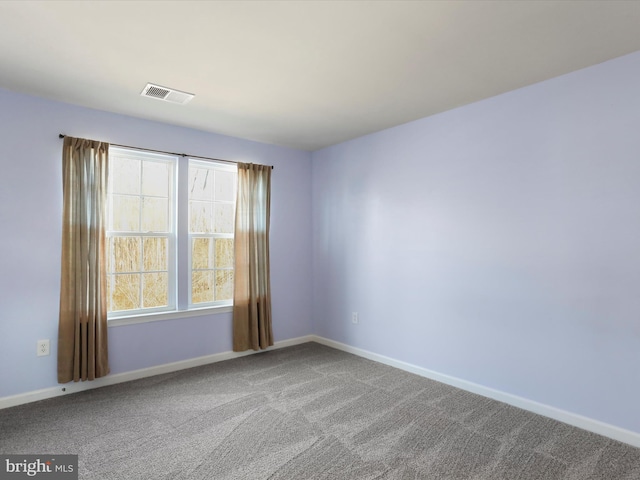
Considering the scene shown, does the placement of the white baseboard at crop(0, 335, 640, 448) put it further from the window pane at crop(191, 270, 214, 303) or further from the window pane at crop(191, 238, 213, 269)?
the window pane at crop(191, 238, 213, 269)

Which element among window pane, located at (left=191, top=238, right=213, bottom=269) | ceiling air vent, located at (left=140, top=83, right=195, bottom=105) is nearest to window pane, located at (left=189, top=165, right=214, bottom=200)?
window pane, located at (left=191, top=238, right=213, bottom=269)

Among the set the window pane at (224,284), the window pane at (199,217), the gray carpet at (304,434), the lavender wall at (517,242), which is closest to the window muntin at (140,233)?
the window pane at (199,217)

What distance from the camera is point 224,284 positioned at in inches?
165

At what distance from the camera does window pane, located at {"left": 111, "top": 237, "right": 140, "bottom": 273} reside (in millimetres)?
3523

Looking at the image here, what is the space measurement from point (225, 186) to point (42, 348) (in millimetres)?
2313

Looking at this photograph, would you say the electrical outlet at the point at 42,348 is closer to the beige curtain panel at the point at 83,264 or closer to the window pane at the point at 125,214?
the beige curtain panel at the point at 83,264

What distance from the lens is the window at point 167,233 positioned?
3.54 meters

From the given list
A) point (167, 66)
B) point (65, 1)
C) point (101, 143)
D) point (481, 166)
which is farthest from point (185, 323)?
point (481, 166)

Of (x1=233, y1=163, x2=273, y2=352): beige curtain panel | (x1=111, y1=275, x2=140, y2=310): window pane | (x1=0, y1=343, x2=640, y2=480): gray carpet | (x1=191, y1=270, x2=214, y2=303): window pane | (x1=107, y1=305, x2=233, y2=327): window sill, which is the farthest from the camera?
(x1=233, y1=163, x2=273, y2=352): beige curtain panel

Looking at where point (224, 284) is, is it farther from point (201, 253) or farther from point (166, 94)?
point (166, 94)

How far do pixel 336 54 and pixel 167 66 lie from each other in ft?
3.84

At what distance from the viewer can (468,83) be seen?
2803mm

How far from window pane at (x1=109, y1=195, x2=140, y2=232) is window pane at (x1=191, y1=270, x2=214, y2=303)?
0.80m

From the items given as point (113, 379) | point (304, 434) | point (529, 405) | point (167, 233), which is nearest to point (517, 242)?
point (529, 405)
